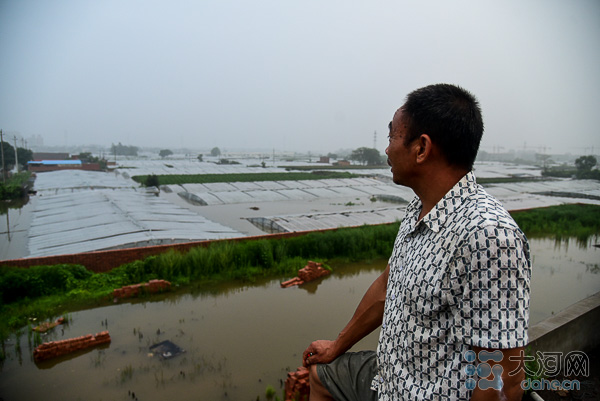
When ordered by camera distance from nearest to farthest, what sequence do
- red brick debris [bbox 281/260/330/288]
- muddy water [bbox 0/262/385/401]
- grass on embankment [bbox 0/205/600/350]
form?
muddy water [bbox 0/262/385/401], grass on embankment [bbox 0/205/600/350], red brick debris [bbox 281/260/330/288]

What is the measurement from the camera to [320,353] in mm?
1326

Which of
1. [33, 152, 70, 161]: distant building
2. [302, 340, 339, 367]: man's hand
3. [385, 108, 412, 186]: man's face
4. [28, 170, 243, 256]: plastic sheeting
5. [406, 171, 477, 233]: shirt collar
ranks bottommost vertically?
[28, 170, 243, 256]: plastic sheeting

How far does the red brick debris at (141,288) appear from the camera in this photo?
225 inches

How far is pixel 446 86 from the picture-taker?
966 millimetres

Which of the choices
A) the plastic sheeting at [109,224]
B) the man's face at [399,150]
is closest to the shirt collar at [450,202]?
the man's face at [399,150]

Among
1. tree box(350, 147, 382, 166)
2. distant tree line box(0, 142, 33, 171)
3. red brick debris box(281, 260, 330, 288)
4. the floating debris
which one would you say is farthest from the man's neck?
tree box(350, 147, 382, 166)

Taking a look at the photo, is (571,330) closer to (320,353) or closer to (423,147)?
(320,353)

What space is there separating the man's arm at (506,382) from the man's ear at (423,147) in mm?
441

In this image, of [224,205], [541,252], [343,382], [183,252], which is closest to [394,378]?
[343,382]

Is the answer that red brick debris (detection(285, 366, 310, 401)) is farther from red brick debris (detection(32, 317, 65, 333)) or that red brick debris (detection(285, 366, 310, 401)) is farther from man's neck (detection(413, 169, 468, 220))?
red brick debris (detection(32, 317, 65, 333))

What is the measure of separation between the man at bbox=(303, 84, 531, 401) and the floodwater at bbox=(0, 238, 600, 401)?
283 cm

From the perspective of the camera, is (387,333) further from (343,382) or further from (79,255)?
(79,255)

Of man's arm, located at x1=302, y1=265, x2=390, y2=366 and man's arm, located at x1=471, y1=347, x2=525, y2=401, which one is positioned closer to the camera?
man's arm, located at x1=471, y1=347, x2=525, y2=401

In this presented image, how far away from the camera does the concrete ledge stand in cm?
311
